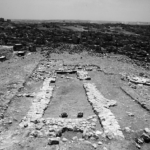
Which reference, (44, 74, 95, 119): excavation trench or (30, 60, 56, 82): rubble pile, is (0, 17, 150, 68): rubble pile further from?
(44, 74, 95, 119): excavation trench

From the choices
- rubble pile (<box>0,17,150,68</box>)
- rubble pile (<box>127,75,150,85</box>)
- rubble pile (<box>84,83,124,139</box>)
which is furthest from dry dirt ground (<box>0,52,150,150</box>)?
rubble pile (<box>0,17,150,68</box>)

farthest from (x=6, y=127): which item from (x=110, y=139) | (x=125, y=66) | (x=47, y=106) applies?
(x=125, y=66)

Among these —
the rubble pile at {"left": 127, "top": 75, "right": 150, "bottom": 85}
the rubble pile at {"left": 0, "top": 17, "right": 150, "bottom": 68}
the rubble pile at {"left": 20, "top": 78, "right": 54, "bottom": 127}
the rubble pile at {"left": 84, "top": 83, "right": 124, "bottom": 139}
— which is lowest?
A: the rubble pile at {"left": 20, "top": 78, "right": 54, "bottom": 127}

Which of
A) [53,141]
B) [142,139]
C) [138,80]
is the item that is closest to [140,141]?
[142,139]

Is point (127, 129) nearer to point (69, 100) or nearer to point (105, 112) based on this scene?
point (105, 112)

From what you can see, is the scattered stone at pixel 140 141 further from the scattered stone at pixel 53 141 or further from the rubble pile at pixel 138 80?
the rubble pile at pixel 138 80

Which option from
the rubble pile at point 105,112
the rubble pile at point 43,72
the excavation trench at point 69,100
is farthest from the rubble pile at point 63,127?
the rubble pile at point 43,72

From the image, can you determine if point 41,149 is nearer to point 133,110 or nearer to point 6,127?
point 6,127
